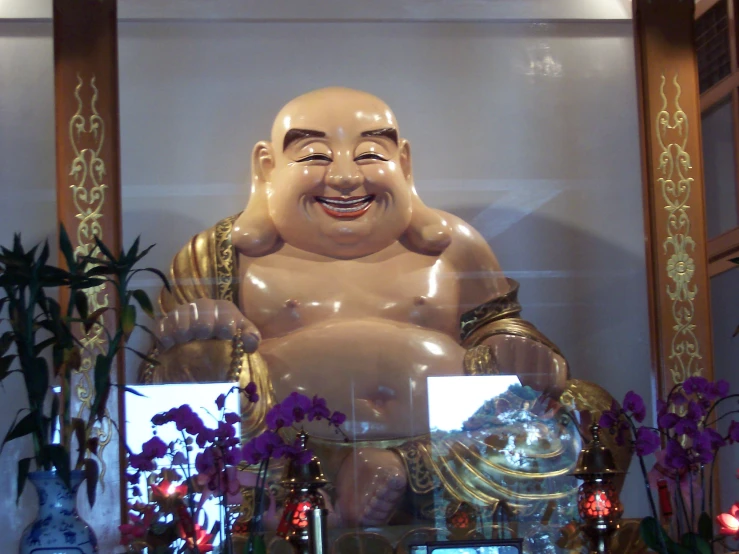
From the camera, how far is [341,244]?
140 inches

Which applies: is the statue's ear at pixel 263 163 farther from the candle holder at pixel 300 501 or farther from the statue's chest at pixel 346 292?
the candle holder at pixel 300 501

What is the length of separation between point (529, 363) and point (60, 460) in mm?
1418

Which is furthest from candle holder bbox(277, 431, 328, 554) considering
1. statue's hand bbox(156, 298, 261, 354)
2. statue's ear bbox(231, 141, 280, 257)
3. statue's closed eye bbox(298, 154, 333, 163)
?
statue's closed eye bbox(298, 154, 333, 163)

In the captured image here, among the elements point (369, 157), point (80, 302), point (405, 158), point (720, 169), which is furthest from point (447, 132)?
point (80, 302)

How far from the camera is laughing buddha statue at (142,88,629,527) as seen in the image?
328cm

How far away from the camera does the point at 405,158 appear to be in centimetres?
364

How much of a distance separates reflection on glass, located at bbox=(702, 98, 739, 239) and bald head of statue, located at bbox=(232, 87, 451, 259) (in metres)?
0.97

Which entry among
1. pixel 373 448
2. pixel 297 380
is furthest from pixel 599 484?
pixel 297 380

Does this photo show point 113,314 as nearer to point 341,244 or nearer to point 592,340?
point 341,244

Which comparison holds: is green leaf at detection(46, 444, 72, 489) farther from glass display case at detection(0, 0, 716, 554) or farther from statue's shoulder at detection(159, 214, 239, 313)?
statue's shoulder at detection(159, 214, 239, 313)

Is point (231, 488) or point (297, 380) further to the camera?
point (297, 380)

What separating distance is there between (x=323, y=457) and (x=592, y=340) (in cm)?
91

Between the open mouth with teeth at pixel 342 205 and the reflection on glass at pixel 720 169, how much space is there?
1185 millimetres

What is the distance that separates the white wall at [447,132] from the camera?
141 inches
